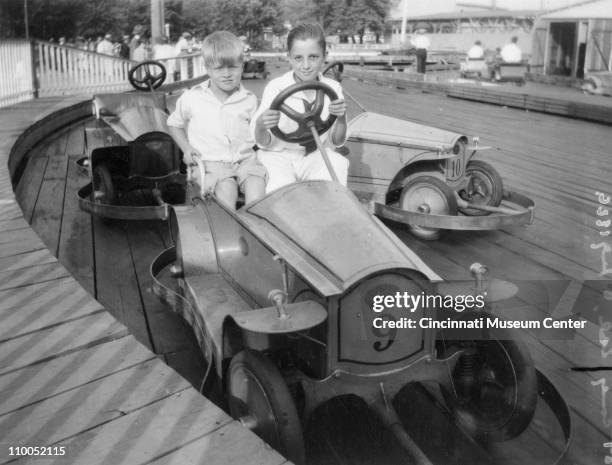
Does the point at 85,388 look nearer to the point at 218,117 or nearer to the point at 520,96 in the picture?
the point at 218,117

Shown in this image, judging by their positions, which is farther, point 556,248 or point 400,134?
point 400,134

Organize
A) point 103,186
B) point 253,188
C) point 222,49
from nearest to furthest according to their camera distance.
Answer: point 253,188, point 222,49, point 103,186

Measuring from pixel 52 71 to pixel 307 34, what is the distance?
32.6ft

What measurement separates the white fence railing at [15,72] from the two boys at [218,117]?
7016mm

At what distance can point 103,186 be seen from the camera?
16.5 feet

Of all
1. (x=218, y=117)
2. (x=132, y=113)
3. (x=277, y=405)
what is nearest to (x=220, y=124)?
(x=218, y=117)

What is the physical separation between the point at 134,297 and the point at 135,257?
2.44ft

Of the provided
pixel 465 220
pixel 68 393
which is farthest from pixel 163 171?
pixel 68 393

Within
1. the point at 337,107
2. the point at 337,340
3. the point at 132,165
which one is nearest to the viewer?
the point at 337,340

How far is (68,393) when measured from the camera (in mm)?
2074

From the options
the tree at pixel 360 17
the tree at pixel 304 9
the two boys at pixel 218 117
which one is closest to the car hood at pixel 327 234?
the two boys at pixel 218 117

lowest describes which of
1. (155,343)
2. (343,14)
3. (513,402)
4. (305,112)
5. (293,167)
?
(155,343)

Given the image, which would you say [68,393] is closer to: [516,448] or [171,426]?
[171,426]

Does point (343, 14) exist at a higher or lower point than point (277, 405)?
higher
